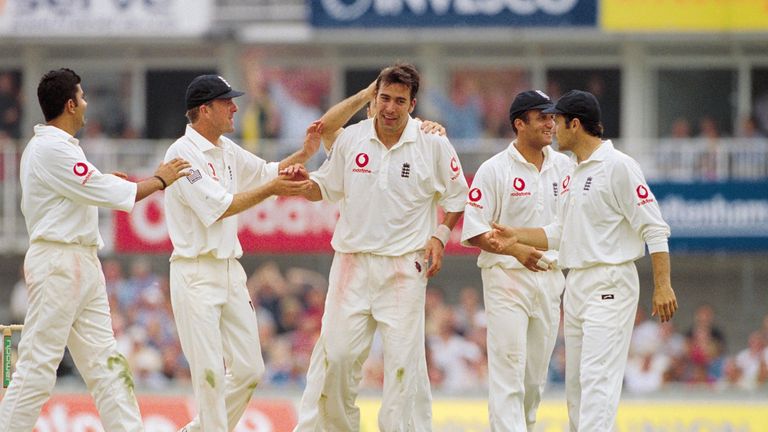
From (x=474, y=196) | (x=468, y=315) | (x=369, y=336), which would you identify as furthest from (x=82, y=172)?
(x=468, y=315)

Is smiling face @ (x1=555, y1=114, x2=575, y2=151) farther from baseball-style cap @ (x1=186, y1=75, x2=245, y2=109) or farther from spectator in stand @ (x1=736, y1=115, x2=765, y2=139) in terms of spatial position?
spectator in stand @ (x1=736, y1=115, x2=765, y2=139)

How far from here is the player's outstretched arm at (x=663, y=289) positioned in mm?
10344

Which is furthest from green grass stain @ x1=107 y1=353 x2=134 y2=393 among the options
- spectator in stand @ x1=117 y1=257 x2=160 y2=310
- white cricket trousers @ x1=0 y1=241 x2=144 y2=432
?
spectator in stand @ x1=117 y1=257 x2=160 y2=310

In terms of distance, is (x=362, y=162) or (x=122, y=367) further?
(x=362, y=162)

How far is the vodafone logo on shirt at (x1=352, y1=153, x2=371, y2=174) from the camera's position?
36.0 feet

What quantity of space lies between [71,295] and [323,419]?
195 centimetres

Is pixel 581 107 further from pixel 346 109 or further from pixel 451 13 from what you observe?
pixel 451 13

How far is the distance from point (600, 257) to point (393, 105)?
67.5 inches

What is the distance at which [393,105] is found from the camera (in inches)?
424

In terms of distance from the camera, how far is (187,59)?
26.0m

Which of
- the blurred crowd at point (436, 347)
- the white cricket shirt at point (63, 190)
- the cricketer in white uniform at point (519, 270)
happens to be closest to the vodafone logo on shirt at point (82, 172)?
the white cricket shirt at point (63, 190)

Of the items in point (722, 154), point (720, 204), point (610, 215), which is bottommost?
point (610, 215)

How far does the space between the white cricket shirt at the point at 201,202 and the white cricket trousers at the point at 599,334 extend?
236 cm

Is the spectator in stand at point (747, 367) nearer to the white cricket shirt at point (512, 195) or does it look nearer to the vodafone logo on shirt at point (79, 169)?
the white cricket shirt at point (512, 195)
